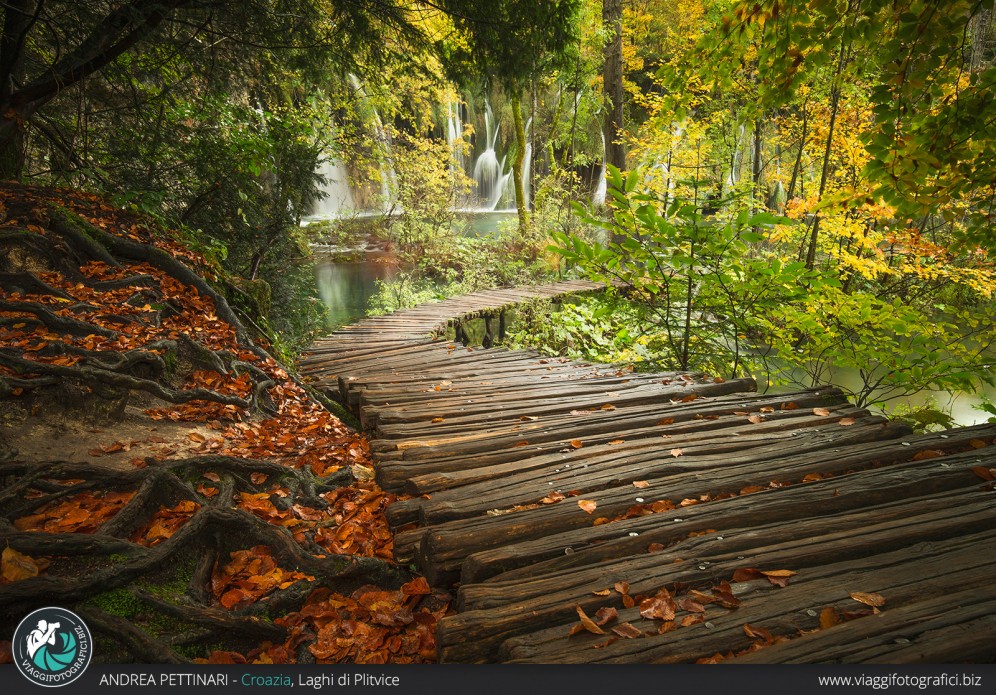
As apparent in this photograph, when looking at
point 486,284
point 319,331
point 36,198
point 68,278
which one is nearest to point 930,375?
point 68,278

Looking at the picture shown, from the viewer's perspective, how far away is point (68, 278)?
4.48 m

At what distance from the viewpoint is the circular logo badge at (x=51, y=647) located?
1.42 meters

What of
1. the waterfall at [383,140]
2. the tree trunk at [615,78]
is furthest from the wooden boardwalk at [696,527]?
the waterfall at [383,140]

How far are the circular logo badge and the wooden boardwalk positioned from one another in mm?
1130

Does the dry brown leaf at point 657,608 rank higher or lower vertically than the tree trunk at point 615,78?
lower

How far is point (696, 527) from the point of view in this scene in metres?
1.89

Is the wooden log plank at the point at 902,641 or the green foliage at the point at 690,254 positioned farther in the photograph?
the green foliage at the point at 690,254

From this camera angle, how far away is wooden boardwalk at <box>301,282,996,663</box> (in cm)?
137

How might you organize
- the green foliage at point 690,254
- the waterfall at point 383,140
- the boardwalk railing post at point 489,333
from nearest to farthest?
the green foliage at point 690,254
the boardwalk railing post at point 489,333
the waterfall at point 383,140

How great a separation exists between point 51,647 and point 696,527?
7.40ft

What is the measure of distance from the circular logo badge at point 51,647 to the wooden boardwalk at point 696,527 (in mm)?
1130

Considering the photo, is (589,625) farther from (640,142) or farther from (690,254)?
(640,142)

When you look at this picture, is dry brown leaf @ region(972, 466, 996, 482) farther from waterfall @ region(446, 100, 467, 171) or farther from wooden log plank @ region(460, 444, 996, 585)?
waterfall @ region(446, 100, 467, 171)

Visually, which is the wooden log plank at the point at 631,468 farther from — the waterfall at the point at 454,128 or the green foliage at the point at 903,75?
the waterfall at the point at 454,128
